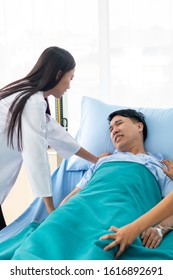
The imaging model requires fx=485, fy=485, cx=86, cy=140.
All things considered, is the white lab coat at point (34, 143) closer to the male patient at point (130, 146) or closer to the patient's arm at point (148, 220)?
the male patient at point (130, 146)

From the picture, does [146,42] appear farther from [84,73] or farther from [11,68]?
[11,68]

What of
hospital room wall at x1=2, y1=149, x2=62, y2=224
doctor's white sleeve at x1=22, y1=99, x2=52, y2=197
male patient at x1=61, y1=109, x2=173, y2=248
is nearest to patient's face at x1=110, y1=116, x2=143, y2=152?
male patient at x1=61, y1=109, x2=173, y2=248

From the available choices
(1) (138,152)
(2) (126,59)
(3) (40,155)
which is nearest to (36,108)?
(3) (40,155)

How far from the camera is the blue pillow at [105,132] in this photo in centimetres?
237

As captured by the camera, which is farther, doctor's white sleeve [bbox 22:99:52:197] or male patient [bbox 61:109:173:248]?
male patient [bbox 61:109:173:248]

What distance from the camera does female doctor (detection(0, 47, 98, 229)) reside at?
197 cm

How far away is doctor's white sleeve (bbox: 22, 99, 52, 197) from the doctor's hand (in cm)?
57

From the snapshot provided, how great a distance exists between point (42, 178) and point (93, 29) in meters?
1.58

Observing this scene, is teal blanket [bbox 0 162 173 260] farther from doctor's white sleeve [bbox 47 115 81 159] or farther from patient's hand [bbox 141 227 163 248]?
doctor's white sleeve [bbox 47 115 81 159]

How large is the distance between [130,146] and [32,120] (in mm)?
577

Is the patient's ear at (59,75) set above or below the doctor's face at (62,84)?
above

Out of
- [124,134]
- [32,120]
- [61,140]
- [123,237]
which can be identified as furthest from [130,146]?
[123,237]

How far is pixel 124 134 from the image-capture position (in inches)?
91.4

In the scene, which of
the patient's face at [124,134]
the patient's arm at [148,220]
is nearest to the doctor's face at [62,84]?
the patient's face at [124,134]
